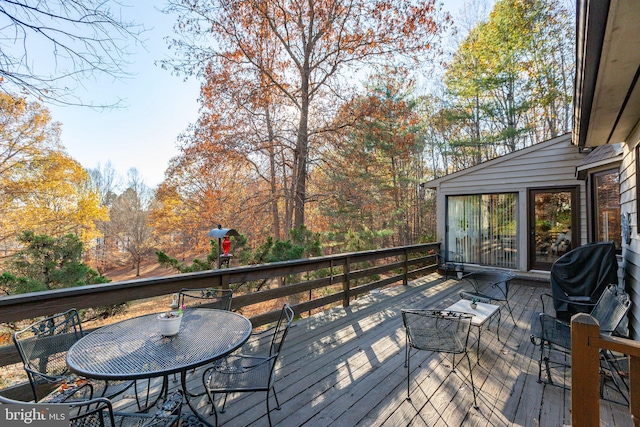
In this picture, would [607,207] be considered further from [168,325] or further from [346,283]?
[168,325]

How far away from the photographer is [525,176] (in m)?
6.28

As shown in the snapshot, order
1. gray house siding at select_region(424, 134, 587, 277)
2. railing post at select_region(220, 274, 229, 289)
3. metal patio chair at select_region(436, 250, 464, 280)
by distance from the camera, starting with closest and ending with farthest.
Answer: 1. railing post at select_region(220, 274, 229, 289)
2. gray house siding at select_region(424, 134, 587, 277)
3. metal patio chair at select_region(436, 250, 464, 280)

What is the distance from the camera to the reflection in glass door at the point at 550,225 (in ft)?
19.1

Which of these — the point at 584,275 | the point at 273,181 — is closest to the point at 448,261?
the point at 584,275

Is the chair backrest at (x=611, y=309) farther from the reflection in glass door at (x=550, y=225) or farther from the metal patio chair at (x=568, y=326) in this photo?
the reflection in glass door at (x=550, y=225)

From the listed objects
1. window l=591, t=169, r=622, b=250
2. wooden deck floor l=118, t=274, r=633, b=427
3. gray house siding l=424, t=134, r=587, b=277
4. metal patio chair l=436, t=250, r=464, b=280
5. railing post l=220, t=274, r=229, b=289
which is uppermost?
gray house siding l=424, t=134, r=587, b=277

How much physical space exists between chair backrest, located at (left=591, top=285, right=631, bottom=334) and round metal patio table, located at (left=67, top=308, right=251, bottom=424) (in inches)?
105

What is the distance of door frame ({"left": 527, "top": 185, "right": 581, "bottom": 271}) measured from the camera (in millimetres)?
5684

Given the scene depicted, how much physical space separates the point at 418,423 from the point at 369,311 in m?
2.42

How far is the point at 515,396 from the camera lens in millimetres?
2271

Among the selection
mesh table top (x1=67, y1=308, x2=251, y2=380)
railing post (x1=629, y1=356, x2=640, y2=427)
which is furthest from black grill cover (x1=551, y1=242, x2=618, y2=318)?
mesh table top (x1=67, y1=308, x2=251, y2=380)

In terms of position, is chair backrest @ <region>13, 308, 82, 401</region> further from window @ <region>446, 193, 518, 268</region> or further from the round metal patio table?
window @ <region>446, 193, 518, 268</region>

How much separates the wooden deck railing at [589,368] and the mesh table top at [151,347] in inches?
67.3

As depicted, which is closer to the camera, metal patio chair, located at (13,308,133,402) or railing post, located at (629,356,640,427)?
railing post, located at (629,356,640,427)
